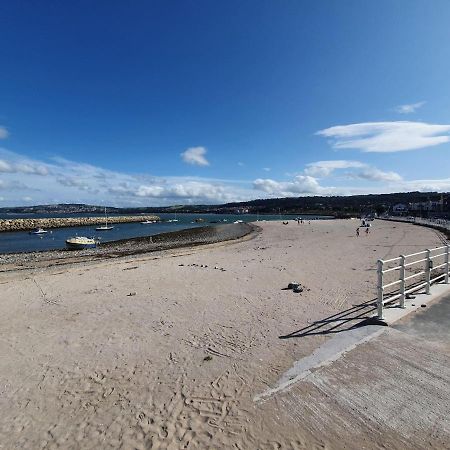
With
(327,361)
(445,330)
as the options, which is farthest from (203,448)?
(445,330)

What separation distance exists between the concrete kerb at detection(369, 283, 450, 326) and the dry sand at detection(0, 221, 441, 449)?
1.37 meters

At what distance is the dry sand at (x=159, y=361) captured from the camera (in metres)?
Result: 3.88

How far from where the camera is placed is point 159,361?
5.82 meters

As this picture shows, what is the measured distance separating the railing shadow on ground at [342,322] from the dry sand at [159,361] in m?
0.25

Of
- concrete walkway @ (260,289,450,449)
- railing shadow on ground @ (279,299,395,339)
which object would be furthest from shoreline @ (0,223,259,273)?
concrete walkway @ (260,289,450,449)

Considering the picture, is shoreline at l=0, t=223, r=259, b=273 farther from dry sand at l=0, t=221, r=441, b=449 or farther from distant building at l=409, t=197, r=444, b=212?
distant building at l=409, t=197, r=444, b=212

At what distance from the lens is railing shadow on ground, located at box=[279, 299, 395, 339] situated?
6.59m

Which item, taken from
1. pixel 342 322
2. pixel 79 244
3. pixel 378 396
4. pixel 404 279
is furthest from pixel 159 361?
pixel 79 244

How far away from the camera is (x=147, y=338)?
6969 mm

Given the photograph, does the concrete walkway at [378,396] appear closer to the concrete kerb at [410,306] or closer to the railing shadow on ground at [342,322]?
the concrete kerb at [410,306]

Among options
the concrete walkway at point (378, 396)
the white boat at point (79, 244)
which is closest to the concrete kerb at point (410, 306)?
the concrete walkway at point (378, 396)

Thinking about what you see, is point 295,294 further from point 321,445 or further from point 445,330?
point 321,445

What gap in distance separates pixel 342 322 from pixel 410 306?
1720mm

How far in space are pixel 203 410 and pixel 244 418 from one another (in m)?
0.62
